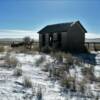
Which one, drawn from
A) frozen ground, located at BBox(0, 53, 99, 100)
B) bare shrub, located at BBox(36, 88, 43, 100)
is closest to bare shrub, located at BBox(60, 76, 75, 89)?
frozen ground, located at BBox(0, 53, 99, 100)

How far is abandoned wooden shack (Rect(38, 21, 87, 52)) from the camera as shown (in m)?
25.5

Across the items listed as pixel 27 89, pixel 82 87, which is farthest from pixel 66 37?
pixel 27 89

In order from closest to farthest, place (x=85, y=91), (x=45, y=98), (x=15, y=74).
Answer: (x=45, y=98)
(x=85, y=91)
(x=15, y=74)

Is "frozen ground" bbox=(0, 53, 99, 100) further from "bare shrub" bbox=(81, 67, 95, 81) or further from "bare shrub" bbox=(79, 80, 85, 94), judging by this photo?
"bare shrub" bbox=(81, 67, 95, 81)

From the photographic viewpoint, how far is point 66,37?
25297mm

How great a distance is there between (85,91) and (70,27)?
18.2 meters

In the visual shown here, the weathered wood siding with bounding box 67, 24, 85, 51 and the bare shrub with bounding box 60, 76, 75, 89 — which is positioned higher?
the weathered wood siding with bounding box 67, 24, 85, 51

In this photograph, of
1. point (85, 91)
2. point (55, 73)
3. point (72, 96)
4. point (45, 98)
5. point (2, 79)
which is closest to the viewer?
point (45, 98)

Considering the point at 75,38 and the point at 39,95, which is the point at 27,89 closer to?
the point at 39,95

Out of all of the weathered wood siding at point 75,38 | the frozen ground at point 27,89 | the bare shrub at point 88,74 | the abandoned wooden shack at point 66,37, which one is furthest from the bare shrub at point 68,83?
the weathered wood siding at point 75,38

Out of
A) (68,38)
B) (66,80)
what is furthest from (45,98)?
(68,38)

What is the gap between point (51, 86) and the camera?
7953 mm

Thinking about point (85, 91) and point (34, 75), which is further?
point (34, 75)

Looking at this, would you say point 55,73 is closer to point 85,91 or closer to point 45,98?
point 85,91
